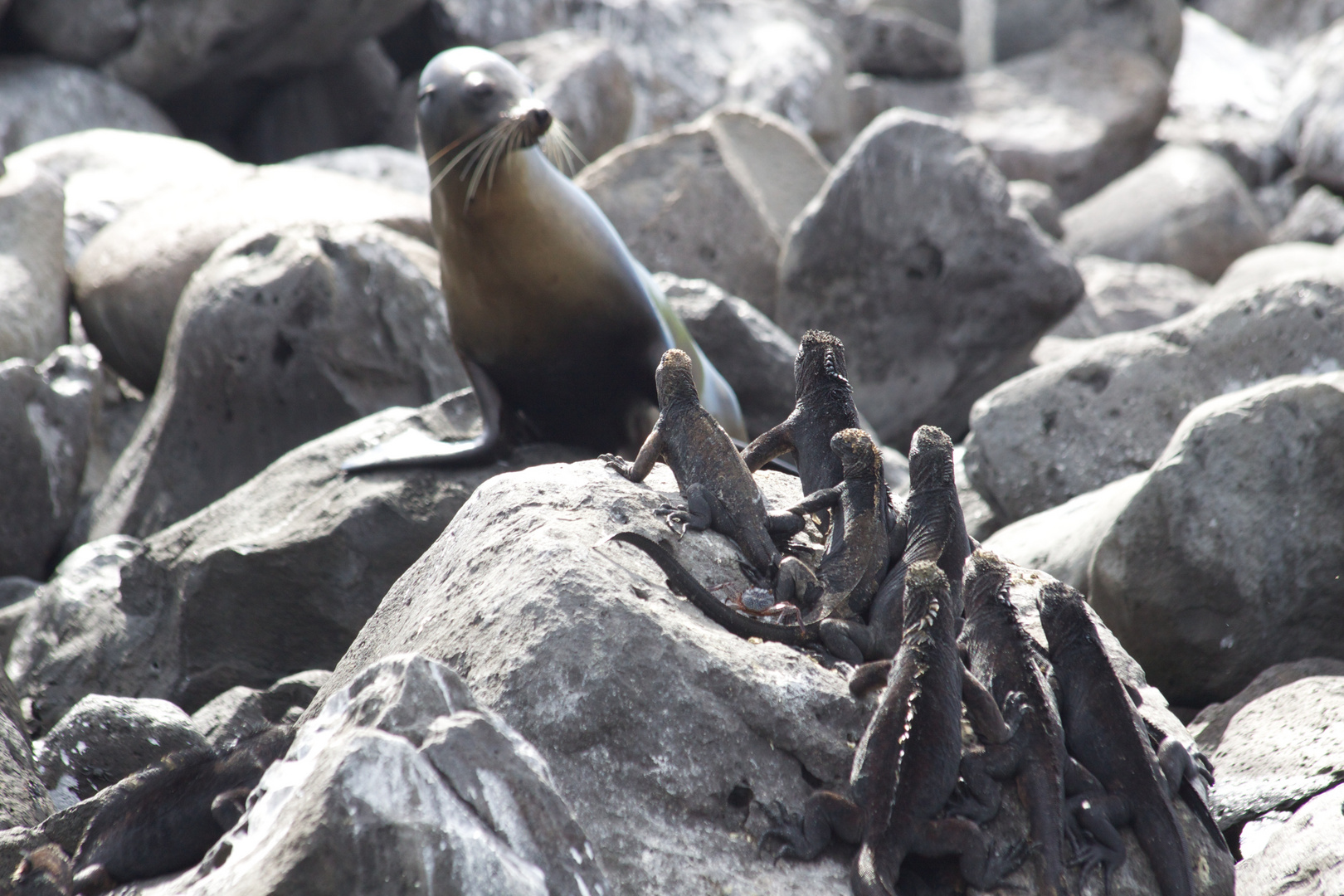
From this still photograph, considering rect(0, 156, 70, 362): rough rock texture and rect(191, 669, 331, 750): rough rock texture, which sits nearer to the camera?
rect(191, 669, 331, 750): rough rock texture

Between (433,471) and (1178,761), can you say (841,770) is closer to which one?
(1178,761)

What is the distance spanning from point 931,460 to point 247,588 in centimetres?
361

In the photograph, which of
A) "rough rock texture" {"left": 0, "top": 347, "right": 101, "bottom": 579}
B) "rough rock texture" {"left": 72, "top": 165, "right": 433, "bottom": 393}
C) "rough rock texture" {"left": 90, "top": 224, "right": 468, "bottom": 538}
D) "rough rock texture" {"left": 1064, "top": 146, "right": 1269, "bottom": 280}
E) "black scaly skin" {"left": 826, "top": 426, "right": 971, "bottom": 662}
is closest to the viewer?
"black scaly skin" {"left": 826, "top": 426, "right": 971, "bottom": 662}

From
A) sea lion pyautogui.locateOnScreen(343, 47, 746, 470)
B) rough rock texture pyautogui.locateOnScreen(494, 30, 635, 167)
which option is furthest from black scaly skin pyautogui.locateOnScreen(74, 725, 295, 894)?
rough rock texture pyautogui.locateOnScreen(494, 30, 635, 167)

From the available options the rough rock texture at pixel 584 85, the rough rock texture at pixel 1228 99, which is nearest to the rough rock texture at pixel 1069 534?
the rough rock texture at pixel 584 85

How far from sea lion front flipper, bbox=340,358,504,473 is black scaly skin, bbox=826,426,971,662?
2.54 meters

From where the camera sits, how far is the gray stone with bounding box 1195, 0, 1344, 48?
23.8 meters

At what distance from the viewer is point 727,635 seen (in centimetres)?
360

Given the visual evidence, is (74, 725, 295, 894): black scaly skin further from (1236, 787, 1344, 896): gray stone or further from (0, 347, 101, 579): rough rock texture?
(0, 347, 101, 579): rough rock texture

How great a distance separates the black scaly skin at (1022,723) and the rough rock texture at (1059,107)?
49.7ft

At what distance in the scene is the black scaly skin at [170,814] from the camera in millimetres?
3357

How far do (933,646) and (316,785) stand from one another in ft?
5.98

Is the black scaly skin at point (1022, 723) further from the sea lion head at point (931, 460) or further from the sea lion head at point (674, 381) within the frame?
the sea lion head at point (674, 381)

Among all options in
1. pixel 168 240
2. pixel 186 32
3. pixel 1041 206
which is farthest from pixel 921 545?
pixel 186 32
